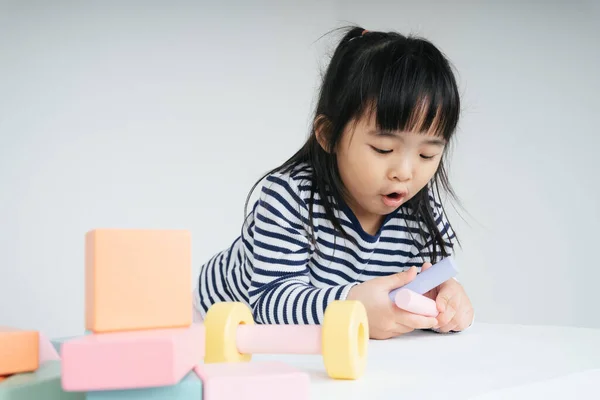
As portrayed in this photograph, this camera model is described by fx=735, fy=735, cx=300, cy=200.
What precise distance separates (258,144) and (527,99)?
2.42 ft

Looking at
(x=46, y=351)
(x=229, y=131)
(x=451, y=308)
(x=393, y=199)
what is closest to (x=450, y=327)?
(x=451, y=308)

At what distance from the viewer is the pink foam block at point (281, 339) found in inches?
→ 20.3

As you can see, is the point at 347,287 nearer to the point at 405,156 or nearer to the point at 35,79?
the point at 405,156

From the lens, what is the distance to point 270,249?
929 mm

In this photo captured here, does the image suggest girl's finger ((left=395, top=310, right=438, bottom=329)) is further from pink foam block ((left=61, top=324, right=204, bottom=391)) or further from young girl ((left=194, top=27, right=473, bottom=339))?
pink foam block ((left=61, top=324, right=204, bottom=391))

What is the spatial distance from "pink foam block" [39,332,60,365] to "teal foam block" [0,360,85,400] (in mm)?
76

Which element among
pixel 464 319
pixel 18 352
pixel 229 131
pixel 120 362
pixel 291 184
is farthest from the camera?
pixel 229 131

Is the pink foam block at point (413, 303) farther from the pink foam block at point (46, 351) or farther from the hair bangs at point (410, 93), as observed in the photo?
the pink foam block at point (46, 351)

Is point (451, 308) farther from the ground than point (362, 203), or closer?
closer

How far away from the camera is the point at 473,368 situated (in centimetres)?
56

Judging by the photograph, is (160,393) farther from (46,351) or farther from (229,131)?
(229,131)

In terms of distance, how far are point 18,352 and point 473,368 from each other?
12.9 inches

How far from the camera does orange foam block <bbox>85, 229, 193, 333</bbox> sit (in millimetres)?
393

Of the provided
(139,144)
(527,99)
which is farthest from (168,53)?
(527,99)
